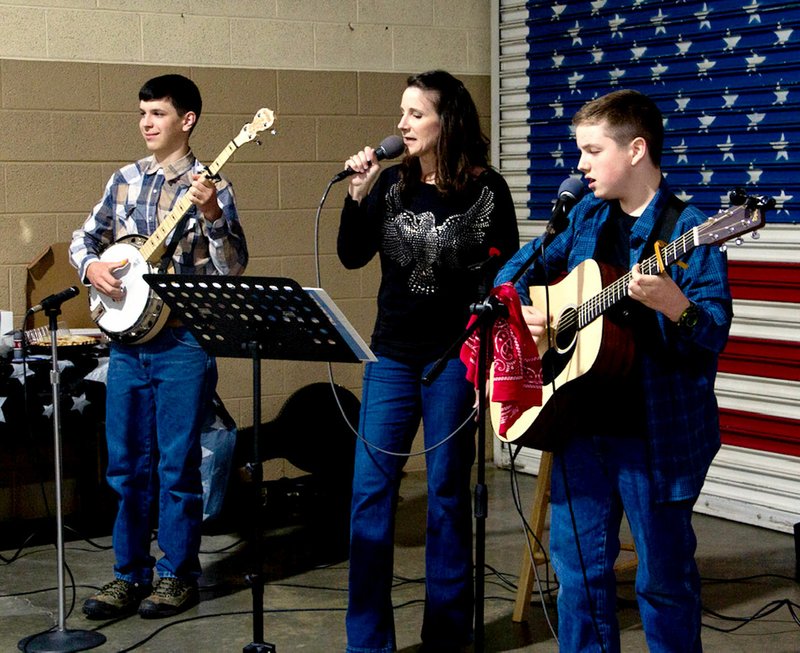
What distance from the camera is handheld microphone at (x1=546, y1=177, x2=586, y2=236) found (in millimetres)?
3000

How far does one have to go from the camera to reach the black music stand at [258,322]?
334 centimetres

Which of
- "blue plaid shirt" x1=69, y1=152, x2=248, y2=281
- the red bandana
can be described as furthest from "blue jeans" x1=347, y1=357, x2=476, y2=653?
"blue plaid shirt" x1=69, y1=152, x2=248, y2=281

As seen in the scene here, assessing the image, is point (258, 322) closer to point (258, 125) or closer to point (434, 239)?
point (434, 239)

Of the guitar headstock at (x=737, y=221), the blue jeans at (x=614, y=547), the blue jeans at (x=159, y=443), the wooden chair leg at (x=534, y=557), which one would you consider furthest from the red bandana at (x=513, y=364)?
the blue jeans at (x=159, y=443)

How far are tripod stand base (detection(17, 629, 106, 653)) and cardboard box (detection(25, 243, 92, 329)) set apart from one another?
185 cm

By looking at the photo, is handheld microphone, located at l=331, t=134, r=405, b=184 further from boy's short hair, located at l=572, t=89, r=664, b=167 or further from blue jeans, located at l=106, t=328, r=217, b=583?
blue jeans, located at l=106, t=328, r=217, b=583

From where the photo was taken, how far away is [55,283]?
5.67 m

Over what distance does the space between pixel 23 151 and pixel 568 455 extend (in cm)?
347

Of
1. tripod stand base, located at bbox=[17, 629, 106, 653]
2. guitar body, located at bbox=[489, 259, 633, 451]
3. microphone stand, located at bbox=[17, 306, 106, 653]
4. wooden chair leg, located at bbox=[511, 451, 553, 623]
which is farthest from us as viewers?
wooden chair leg, located at bbox=[511, 451, 553, 623]

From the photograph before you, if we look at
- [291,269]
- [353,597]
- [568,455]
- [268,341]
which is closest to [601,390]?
[568,455]

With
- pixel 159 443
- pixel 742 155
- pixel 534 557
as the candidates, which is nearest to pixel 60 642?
pixel 159 443

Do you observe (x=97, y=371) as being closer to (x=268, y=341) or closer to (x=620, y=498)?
(x=268, y=341)

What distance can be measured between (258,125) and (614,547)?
5.89 feet

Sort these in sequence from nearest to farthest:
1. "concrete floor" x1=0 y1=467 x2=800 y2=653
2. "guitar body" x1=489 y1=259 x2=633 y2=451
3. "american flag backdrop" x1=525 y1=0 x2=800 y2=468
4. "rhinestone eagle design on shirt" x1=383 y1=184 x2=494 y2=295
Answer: "guitar body" x1=489 y1=259 x2=633 y2=451
"rhinestone eagle design on shirt" x1=383 y1=184 x2=494 y2=295
"concrete floor" x1=0 y1=467 x2=800 y2=653
"american flag backdrop" x1=525 y1=0 x2=800 y2=468
